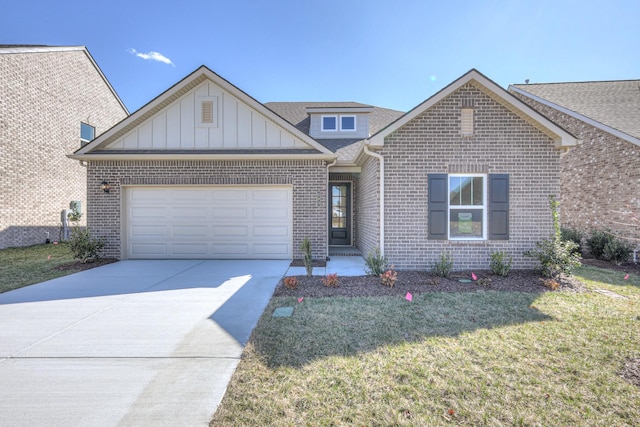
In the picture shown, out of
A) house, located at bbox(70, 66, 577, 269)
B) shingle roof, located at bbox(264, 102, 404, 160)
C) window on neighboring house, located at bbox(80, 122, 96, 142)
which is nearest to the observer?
house, located at bbox(70, 66, 577, 269)

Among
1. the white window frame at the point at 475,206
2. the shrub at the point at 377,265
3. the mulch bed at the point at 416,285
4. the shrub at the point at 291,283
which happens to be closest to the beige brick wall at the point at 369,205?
the shrub at the point at 377,265

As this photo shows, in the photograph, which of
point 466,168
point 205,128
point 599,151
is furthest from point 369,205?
point 599,151

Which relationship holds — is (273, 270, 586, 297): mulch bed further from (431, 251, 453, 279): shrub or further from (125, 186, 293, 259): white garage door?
(125, 186, 293, 259): white garage door

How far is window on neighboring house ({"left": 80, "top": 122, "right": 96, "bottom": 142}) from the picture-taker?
15.2 meters

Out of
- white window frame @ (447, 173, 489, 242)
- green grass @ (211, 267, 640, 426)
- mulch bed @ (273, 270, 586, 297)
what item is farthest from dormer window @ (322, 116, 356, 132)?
green grass @ (211, 267, 640, 426)

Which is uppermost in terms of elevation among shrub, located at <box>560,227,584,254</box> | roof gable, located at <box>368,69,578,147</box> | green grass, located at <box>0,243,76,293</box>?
roof gable, located at <box>368,69,578,147</box>

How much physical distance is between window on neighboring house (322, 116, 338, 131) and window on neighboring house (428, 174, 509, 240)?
654 cm

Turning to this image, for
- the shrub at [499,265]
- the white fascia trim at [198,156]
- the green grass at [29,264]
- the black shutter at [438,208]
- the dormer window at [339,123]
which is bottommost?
the green grass at [29,264]

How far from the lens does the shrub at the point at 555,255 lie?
6.37 m

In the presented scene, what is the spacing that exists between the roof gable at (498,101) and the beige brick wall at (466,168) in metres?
0.14

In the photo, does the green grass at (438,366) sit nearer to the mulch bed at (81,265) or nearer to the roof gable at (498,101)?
the roof gable at (498,101)

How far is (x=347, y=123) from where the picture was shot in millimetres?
12648

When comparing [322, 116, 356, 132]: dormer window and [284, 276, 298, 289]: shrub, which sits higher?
[322, 116, 356, 132]: dormer window

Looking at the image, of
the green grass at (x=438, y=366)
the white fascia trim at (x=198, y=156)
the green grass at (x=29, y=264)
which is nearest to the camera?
the green grass at (x=438, y=366)
